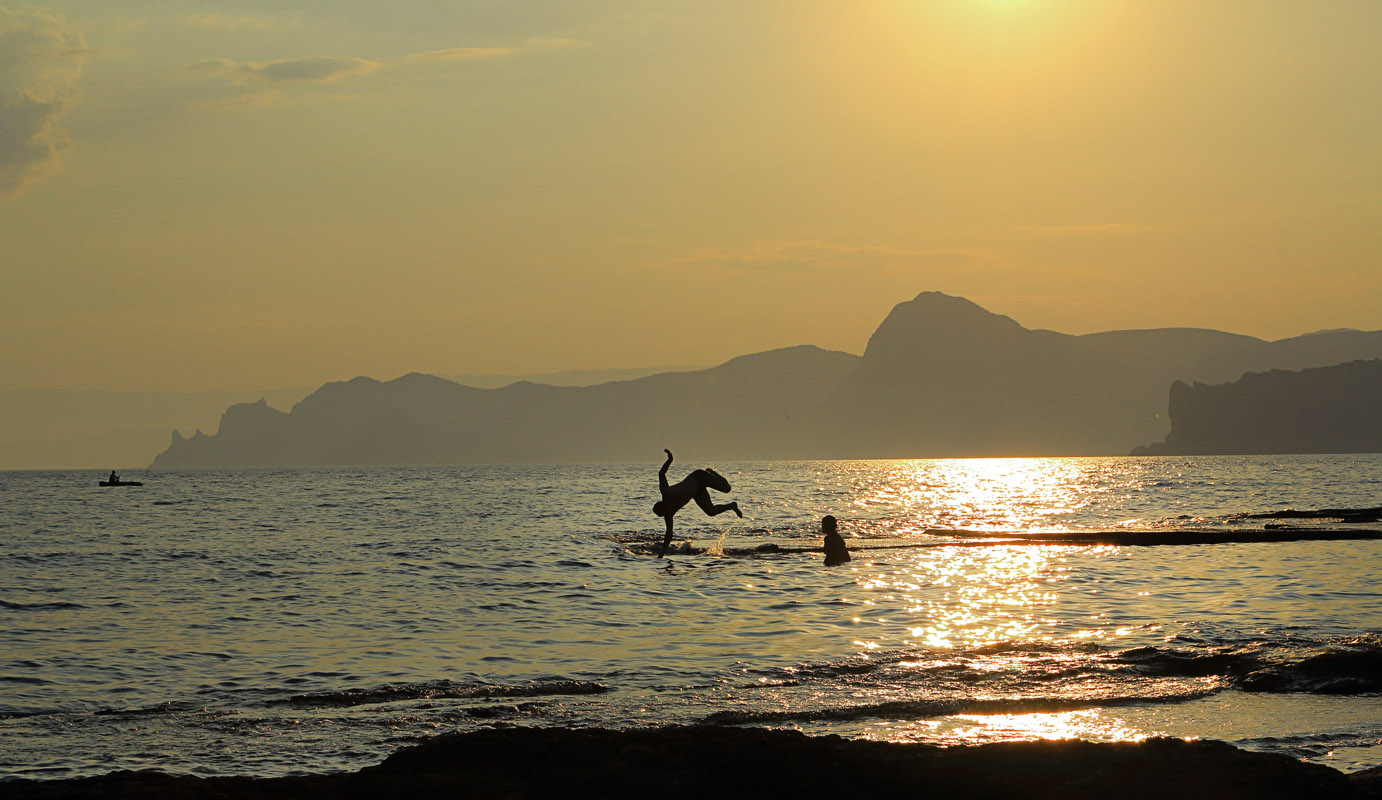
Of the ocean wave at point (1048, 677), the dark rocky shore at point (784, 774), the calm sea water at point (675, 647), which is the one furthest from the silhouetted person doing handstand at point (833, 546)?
the dark rocky shore at point (784, 774)

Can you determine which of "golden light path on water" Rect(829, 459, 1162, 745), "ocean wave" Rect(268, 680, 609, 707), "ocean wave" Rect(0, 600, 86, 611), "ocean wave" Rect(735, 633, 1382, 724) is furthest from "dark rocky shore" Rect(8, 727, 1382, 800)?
"ocean wave" Rect(0, 600, 86, 611)

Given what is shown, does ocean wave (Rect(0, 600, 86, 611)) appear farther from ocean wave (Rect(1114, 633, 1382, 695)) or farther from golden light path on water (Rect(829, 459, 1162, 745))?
ocean wave (Rect(1114, 633, 1382, 695))

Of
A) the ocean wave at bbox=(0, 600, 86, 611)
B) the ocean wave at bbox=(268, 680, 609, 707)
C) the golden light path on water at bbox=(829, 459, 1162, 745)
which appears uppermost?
the golden light path on water at bbox=(829, 459, 1162, 745)

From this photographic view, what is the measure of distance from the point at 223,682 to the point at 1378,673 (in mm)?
15507

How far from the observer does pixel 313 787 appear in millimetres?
9422

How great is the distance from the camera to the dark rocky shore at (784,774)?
8602 mm

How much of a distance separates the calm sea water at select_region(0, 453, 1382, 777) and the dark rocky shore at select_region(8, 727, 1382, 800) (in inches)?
104

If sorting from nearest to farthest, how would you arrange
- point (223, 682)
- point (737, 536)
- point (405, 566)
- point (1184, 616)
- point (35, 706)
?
point (35, 706)
point (223, 682)
point (1184, 616)
point (405, 566)
point (737, 536)

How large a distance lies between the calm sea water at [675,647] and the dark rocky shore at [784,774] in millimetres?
2648

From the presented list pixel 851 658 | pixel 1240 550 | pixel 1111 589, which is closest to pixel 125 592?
pixel 851 658

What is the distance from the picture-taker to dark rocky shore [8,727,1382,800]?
8602mm

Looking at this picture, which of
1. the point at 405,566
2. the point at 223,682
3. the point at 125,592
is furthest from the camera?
the point at 405,566

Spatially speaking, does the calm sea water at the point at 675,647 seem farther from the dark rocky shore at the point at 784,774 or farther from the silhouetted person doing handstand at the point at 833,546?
the dark rocky shore at the point at 784,774

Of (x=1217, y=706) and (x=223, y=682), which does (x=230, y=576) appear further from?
(x=1217, y=706)
